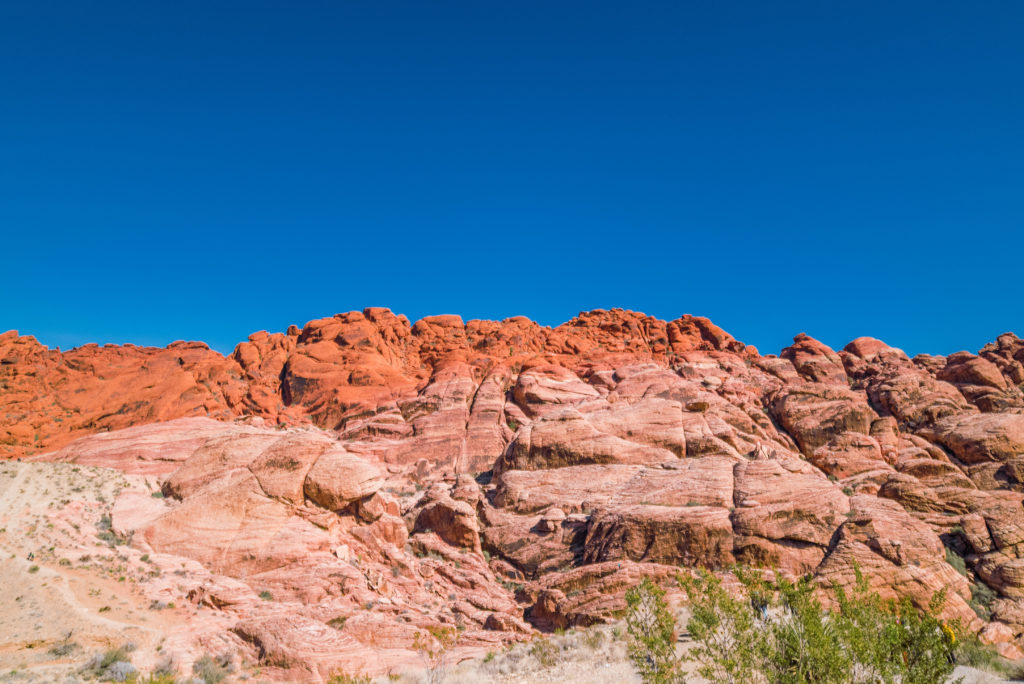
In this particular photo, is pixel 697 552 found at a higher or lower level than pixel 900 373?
lower

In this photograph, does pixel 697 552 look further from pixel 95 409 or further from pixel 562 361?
pixel 95 409

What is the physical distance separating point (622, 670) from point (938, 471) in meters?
28.1

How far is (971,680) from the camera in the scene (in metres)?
15.6

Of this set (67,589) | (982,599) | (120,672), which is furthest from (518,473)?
(120,672)

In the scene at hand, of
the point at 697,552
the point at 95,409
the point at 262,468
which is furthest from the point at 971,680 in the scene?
the point at 95,409

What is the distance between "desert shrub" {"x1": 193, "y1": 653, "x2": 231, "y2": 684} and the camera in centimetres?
1894

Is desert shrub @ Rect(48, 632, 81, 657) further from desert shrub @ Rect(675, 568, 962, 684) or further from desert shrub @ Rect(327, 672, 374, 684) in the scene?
desert shrub @ Rect(675, 568, 962, 684)

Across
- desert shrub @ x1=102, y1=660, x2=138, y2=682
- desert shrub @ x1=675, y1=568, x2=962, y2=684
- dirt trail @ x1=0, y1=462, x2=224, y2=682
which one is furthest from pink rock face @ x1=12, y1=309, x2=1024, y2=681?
desert shrub @ x1=675, y1=568, x2=962, y2=684

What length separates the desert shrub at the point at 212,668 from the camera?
1894 cm

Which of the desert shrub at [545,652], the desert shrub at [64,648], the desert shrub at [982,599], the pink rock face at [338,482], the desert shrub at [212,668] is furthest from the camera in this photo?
the pink rock face at [338,482]

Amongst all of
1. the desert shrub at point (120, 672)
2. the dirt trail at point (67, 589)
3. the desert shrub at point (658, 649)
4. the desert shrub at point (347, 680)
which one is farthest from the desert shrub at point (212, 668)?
the desert shrub at point (658, 649)

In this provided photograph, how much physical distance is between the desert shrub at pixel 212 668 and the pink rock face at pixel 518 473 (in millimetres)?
1415

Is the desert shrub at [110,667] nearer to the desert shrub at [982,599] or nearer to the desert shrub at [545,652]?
the desert shrub at [545,652]

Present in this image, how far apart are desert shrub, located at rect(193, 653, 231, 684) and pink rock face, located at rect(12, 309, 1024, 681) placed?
4.64ft
